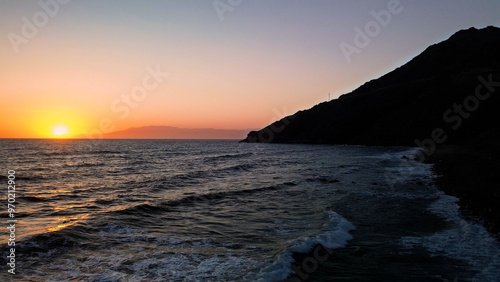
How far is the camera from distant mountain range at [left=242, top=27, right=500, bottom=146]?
104312mm

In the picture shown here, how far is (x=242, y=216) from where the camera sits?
18.9 m

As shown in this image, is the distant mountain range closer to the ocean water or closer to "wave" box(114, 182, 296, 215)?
"wave" box(114, 182, 296, 215)

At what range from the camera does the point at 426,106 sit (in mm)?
121688

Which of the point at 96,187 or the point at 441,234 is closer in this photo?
the point at 441,234

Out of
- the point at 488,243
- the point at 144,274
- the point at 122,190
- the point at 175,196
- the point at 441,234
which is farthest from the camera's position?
the point at 122,190

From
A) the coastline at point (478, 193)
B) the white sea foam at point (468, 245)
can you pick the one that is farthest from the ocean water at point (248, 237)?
the coastline at point (478, 193)

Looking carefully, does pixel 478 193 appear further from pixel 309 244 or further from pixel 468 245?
pixel 309 244

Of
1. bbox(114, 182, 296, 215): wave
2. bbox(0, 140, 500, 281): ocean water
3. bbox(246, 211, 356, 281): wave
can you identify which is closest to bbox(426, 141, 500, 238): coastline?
bbox(0, 140, 500, 281): ocean water

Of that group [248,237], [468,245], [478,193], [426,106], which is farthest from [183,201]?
[426,106]

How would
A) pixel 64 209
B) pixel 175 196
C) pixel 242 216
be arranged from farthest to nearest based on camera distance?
pixel 175 196 < pixel 64 209 < pixel 242 216

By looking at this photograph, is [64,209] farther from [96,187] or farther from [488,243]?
[488,243]

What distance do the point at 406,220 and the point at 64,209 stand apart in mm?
20594

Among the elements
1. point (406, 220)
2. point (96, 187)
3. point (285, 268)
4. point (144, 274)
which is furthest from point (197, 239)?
point (96, 187)

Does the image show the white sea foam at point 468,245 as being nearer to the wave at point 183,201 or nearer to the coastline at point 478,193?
the coastline at point 478,193
